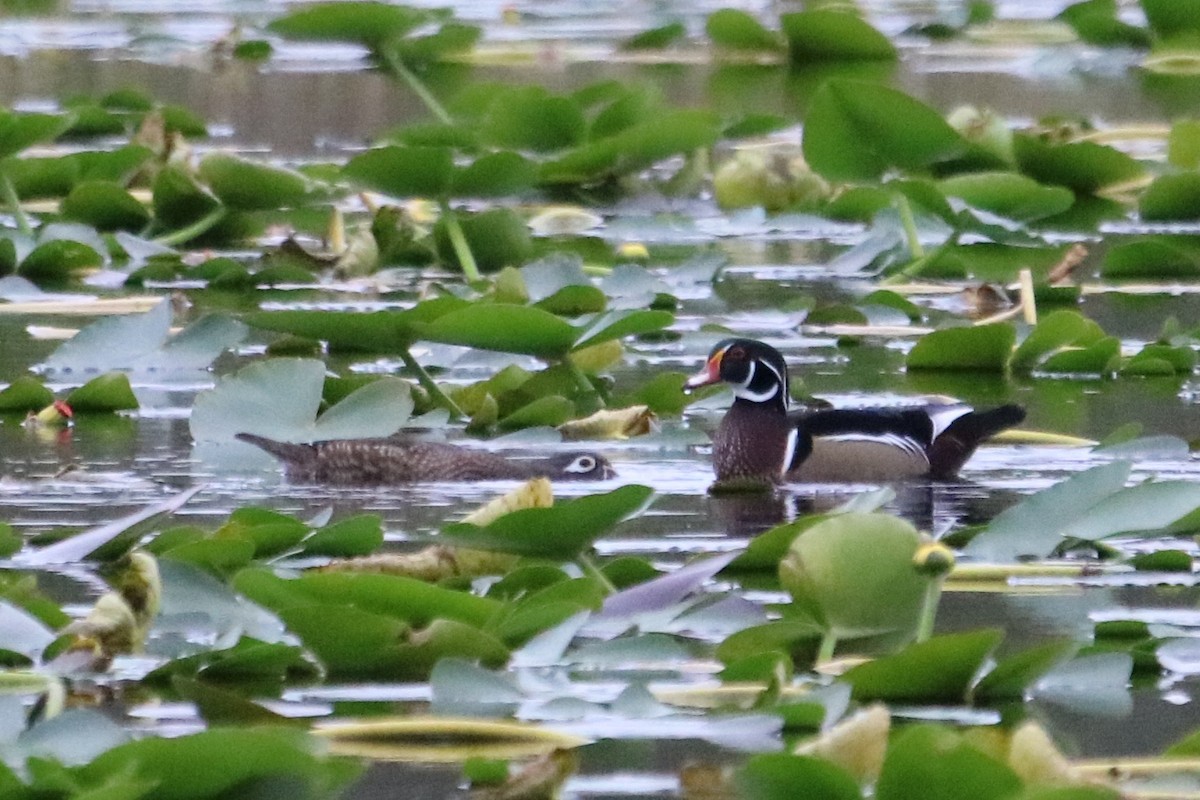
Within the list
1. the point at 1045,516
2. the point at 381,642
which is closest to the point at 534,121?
the point at 1045,516

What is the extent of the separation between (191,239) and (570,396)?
303cm

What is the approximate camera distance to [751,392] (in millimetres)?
6957

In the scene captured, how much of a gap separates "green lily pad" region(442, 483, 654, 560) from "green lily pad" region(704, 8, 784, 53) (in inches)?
457

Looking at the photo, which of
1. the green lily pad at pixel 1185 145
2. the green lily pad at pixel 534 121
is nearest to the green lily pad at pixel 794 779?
the green lily pad at pixel 534 121

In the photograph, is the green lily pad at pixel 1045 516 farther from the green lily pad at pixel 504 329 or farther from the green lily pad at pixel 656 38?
the green lily pad at pixel 656 38

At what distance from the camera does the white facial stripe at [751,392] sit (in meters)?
6.93

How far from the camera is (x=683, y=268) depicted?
9078 mm

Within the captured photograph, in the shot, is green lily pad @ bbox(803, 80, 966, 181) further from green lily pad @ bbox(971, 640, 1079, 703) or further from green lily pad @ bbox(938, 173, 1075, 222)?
green lily pad @ bbox(971, 640, 1079, 703)

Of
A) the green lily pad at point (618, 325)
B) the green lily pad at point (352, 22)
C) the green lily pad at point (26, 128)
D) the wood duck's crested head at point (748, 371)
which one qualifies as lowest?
the wood duck's crested head at point (748, 371)

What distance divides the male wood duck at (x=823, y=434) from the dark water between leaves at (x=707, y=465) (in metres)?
0.07

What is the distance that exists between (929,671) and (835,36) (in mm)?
12119

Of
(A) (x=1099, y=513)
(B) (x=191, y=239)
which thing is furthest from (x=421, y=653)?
(B) (x=191, y=239)

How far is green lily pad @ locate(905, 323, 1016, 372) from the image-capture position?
7.56 m

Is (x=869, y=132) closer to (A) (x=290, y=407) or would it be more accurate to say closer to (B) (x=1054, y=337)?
(B) (x=1054, y=337)
